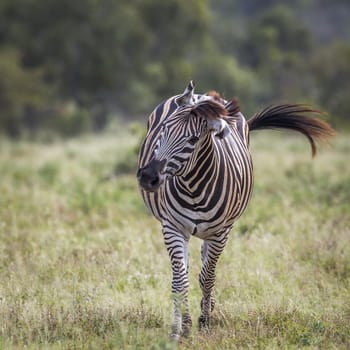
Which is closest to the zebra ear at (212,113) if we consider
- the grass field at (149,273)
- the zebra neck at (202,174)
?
the zebra neck at (202,174)

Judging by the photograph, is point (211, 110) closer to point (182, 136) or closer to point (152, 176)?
point (182, 136)

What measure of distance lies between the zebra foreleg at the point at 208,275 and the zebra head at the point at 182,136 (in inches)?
39.6

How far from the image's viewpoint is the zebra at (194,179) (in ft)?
15.6

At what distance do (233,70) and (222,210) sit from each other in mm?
37044

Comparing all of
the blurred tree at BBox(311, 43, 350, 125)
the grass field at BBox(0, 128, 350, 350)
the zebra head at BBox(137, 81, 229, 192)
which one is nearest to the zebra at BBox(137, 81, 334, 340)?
the zebra head at BBox(137, 81, 229, 192)

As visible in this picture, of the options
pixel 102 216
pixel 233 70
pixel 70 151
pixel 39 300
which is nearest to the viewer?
pixel 39 300

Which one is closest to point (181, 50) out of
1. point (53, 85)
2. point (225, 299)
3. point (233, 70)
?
point (233, 70)

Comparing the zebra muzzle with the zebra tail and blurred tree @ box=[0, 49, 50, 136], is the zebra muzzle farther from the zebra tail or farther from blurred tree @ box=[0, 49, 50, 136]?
blurred tree @ box=[0, 49, 50, 136]

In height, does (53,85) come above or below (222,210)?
above

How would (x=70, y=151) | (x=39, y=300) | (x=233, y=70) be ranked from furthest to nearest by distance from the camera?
(x=233, y=70), (x=70, y=151), (x=39, y=300)

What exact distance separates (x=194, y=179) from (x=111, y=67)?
3232cm

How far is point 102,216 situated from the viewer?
10312 mm

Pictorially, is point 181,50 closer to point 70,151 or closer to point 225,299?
point 70,151

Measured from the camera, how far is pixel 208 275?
19.2ft
